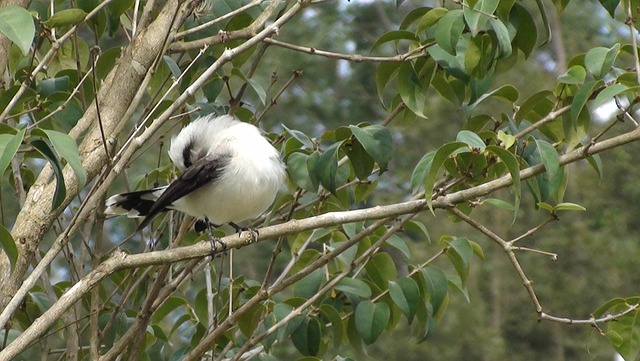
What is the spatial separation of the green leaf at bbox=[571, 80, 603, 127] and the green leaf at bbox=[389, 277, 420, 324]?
682 millimetres

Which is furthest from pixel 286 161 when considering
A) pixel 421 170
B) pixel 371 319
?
pixel 421 170

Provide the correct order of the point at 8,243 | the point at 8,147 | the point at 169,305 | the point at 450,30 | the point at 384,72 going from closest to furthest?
the point at 8,147, the point at 8,243, the point at 450,30, the point at 384,72, the point at 169,305

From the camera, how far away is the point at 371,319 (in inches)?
121

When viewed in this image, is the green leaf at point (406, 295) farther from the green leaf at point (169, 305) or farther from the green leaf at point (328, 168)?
the green leaf at point (169, 305)

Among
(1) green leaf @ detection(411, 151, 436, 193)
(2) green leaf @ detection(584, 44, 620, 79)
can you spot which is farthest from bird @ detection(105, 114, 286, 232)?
(2) green leaf @ detection(584, 44, 620, 79)

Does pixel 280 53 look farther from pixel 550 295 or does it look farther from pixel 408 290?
pixel 408 290

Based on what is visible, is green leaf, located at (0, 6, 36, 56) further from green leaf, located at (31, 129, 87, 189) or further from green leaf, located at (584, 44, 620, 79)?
green leaf, located at (584, 44, 620, 79)

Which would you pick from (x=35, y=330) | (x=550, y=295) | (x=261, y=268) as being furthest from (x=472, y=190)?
(x=550, y=295)

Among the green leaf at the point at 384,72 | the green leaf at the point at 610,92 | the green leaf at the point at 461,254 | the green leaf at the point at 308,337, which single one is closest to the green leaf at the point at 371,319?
the green leaf at the point at 308,337

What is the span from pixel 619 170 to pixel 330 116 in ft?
14.3

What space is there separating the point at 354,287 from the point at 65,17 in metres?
1.14

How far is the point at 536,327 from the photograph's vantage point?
14.7 meters

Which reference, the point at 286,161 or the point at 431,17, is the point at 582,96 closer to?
the point at 431,17

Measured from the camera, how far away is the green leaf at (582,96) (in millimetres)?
2693
